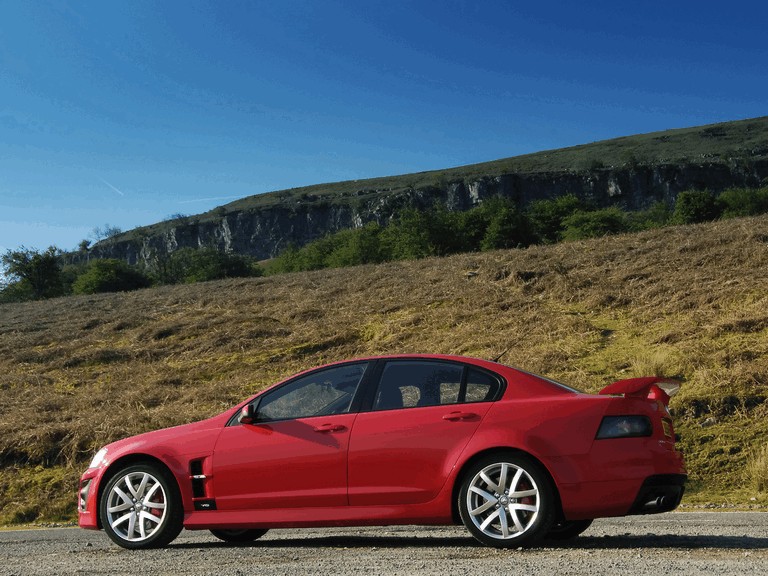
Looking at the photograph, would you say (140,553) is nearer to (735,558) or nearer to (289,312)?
(735,558)

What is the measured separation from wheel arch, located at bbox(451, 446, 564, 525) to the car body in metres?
0.01

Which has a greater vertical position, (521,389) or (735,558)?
(521,389)

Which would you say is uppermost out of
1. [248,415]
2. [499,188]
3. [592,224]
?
[499,188]

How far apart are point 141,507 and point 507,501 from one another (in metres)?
2.99

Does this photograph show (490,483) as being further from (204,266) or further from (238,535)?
(204,266)

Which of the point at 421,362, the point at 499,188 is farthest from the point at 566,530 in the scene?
the point at 499,188

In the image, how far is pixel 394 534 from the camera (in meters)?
7.74

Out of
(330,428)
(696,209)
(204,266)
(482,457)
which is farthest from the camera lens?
(204,266)

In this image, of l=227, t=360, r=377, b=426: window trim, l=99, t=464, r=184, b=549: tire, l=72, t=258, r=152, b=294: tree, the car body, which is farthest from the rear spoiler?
l=72, t=258, r=152, b=294: tree

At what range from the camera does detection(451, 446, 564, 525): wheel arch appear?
580cm

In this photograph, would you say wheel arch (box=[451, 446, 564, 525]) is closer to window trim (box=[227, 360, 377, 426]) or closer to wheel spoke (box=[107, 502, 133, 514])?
window trim (box=[227, 360, 377, 426])

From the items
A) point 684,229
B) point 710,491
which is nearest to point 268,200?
point 684,229

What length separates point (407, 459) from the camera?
6.13 metres

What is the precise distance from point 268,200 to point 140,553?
572 feet
